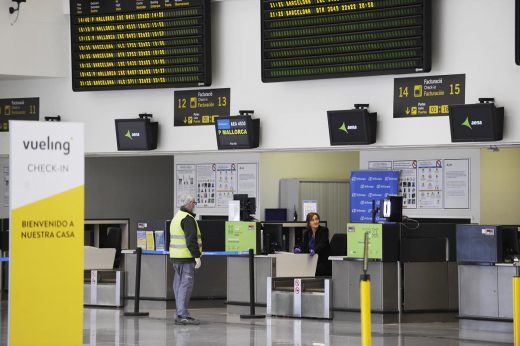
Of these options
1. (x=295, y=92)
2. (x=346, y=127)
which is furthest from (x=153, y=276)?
(x=346, y=127)

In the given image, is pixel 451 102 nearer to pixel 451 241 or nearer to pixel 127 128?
pixel 451 241

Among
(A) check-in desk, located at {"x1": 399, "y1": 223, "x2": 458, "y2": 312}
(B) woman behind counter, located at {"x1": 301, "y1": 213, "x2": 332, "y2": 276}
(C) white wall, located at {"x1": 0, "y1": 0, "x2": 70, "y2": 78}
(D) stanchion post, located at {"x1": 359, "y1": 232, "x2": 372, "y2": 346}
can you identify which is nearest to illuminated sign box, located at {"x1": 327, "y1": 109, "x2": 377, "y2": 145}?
(A) check-in desk, located at {"x1": 399, "y1": 223, "x2": 458, "y2": 312}

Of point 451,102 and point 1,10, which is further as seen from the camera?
point 1,10

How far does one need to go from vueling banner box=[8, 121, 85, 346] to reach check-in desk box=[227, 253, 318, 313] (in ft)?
24.1

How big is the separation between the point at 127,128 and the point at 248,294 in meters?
3.02

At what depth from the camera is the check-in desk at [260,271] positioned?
52.1ft

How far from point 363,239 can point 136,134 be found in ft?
12.8

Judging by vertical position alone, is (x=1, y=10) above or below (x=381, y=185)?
above

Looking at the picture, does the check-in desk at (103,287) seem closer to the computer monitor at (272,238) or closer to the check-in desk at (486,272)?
the computer monitor at (272,238)

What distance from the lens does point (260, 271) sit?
53.4ft

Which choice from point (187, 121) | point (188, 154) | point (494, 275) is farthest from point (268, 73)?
point (494, 275)

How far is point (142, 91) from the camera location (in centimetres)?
1703

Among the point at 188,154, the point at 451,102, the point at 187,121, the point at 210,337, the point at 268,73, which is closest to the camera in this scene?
the point at 210,337

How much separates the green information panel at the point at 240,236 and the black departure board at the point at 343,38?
84.2 inches
